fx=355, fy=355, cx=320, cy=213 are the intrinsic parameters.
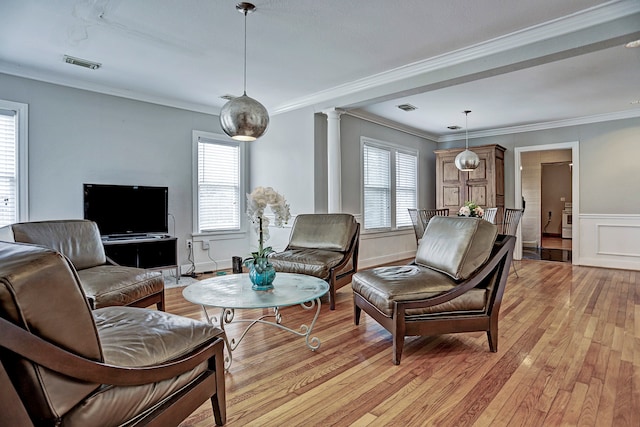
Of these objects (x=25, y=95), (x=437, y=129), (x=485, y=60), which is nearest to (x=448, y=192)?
(x=437, y=129)

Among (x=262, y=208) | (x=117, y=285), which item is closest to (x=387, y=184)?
(x=262, y=208)

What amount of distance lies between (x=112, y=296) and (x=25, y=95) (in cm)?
307

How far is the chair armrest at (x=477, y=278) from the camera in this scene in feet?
7.80

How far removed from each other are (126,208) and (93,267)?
68.1 inches

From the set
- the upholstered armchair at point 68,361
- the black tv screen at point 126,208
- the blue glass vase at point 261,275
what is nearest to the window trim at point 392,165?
the black tv screen at point 126,208

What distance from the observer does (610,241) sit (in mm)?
6078

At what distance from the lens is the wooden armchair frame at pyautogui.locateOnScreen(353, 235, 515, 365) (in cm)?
237

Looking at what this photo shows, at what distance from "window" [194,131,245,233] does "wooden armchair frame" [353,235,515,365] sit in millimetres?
3800

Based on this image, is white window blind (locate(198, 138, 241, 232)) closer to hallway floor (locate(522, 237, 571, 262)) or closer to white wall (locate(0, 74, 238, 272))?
white wall (locate(0, 74, 238, 272))

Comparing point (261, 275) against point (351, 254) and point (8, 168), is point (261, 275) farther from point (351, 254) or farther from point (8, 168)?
point (8, 168)

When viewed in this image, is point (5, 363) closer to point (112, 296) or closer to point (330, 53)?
point (112, 296)

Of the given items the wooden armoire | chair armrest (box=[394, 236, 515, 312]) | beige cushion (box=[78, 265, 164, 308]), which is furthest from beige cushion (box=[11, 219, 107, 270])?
the wooden armoire

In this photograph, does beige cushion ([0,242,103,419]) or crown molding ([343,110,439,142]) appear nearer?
beige cushion ([0,242,103,419])

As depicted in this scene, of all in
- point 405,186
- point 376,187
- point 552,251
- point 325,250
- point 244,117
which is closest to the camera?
point 244,117
